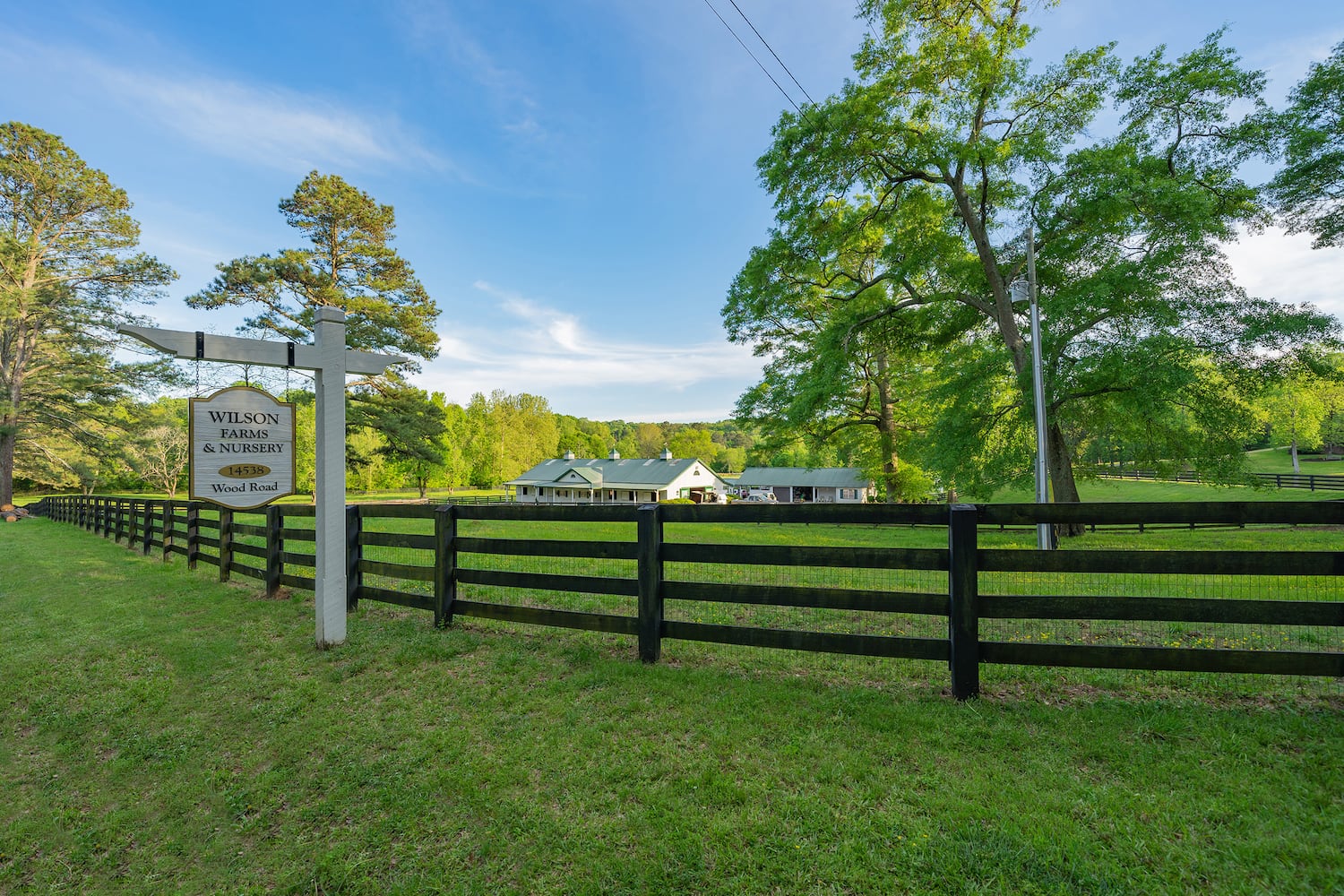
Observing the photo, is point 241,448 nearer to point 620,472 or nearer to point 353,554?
point 353,554

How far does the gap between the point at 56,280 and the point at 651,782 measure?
31.7 m

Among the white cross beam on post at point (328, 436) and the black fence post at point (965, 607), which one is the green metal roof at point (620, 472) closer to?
the white cross beam on post at point (328, 436)

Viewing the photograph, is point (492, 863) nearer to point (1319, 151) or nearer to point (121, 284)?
point (1319, 151)

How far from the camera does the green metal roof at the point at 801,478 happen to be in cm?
4662

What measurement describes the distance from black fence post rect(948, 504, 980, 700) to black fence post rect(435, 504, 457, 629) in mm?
4172

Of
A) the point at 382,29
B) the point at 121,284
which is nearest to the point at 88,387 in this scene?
the point at 121,284

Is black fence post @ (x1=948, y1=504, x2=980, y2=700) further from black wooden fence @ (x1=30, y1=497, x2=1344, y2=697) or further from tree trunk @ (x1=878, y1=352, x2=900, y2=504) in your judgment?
tree trunk @ (x1=878, y1=352, x2=900, y2=504)

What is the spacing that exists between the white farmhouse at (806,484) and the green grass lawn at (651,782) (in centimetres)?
4309

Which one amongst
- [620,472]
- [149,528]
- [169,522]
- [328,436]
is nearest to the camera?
[328,436]

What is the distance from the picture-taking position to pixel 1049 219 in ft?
46.4

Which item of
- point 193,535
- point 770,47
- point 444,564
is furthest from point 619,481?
point 444,564

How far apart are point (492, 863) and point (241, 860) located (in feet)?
3.87

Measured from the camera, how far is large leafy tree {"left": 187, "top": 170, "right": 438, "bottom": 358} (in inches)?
788

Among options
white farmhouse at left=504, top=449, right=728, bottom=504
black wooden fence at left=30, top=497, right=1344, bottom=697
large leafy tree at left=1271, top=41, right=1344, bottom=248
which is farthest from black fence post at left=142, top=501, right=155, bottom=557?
white farmhouse at left=504, top=449, right=728, bottom=504
